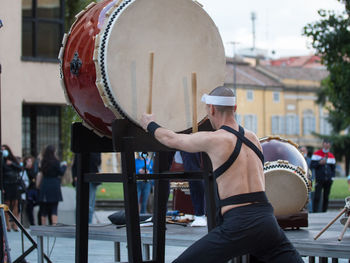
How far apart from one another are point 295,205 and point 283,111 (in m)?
66.6

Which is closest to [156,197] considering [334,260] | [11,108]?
[334,260]

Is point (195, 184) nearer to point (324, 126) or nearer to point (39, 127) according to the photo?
point (39, 127)

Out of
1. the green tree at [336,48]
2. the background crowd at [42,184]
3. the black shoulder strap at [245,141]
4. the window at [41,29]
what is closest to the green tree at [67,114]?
the window at [41,29]

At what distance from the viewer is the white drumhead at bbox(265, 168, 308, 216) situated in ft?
25.0

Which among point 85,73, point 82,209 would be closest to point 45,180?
point 82,209

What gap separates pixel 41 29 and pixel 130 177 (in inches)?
890

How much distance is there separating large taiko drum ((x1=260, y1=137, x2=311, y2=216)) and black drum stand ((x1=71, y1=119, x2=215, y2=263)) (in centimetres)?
165

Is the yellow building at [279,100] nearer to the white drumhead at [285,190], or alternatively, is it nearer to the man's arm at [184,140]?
the white drumhead at [285,190]

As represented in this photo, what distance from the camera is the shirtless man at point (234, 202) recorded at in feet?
16.5

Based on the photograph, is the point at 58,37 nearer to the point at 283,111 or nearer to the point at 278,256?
the point at 278,256

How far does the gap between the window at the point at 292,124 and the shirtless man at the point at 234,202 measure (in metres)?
69.7

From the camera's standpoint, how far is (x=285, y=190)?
770 cm

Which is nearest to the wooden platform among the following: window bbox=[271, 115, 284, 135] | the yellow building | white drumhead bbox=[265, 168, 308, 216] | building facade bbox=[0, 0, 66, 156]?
white drumhead bbox=[265, 168, 308, 216]

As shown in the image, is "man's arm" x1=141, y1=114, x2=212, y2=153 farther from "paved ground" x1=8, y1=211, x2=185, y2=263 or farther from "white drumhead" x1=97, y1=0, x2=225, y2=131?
"paved ground" x1=8, y1=211, x2=185, y2=263
